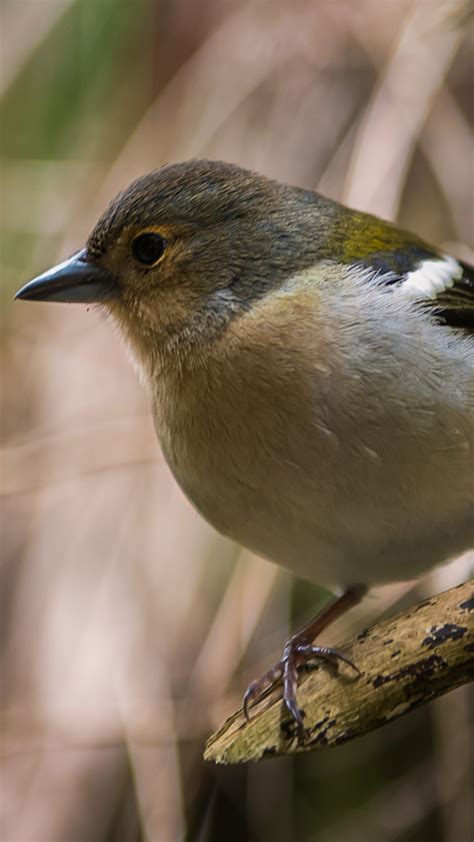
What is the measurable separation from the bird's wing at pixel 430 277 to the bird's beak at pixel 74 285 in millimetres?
409

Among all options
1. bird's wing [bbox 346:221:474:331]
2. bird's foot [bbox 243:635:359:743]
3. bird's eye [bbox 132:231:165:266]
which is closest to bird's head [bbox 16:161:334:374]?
bird's eye [bbox 132:231:165:266]

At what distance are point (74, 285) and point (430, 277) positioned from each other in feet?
1.89

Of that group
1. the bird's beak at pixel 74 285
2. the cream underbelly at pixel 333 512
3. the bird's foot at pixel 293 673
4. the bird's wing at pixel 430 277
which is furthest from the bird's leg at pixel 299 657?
A: the bird's beak at pixel 74 285

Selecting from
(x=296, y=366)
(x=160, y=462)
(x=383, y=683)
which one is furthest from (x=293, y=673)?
(x=160, y=462)

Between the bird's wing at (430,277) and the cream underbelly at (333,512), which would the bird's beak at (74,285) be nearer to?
the cream underbelly at (333,512)

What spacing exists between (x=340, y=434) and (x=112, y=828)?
1153 millimetres

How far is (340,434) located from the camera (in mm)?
1536

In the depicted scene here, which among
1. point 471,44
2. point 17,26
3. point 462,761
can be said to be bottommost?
point 462,761

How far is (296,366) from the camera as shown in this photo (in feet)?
5.16

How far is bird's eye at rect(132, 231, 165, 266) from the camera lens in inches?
70.6

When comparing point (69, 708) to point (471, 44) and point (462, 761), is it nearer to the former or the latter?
point (462, 761)

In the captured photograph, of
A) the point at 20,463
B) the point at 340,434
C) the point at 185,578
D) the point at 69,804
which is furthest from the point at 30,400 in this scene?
the point at 340,434

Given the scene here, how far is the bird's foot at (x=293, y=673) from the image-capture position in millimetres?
1428

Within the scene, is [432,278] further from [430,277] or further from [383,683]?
[383,683]
